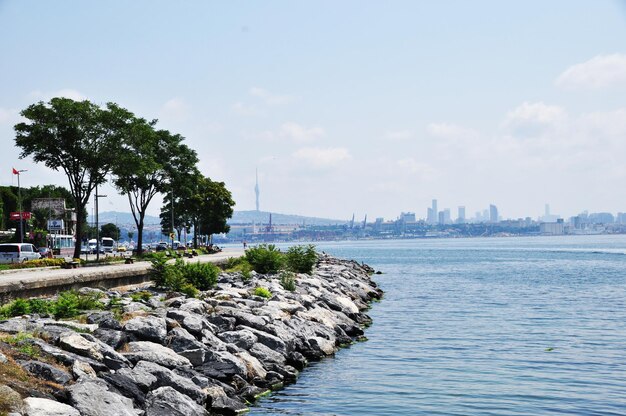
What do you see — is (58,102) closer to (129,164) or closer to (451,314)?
(129,164)

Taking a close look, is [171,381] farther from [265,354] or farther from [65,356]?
[265,354]

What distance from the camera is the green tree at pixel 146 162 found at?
50.0 m

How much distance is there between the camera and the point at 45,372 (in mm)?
12586

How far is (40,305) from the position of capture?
753 inches

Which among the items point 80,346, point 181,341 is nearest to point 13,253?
point 181,341

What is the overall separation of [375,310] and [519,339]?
Answer: 1179cm

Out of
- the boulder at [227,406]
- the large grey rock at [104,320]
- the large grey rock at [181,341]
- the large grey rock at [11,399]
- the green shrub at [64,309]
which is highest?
the green shrub at [64,309]

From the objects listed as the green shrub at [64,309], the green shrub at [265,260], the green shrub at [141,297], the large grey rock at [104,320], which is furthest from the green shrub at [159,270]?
the green shrub at [265,260]

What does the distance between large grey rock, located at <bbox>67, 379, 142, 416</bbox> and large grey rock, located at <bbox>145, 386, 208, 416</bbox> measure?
0.67 meters

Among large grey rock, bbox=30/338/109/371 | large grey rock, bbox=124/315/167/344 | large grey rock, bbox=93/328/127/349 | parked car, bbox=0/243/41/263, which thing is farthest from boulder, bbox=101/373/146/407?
parked car, bbox=0/243/41/263

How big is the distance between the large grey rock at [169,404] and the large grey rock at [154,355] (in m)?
1.82

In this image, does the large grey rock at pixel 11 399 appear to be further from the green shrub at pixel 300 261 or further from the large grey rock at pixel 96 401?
the green shrub at pixel 300 261

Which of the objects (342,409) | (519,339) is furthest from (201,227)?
(342,409)

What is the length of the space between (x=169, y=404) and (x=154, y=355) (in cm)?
255
